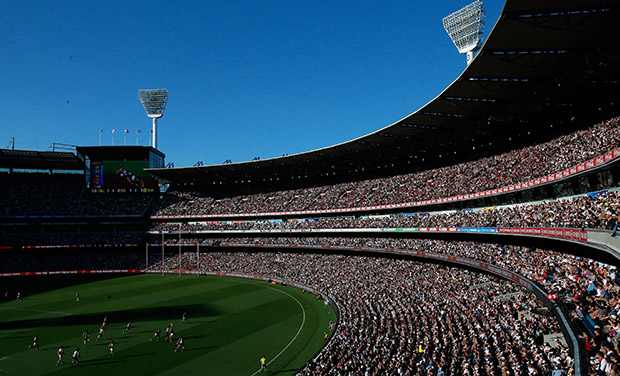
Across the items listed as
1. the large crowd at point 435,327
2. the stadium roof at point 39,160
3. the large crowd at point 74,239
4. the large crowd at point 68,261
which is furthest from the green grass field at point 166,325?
the stadium roof at point 39,160

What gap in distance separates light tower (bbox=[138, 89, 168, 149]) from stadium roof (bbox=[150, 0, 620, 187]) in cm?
4678

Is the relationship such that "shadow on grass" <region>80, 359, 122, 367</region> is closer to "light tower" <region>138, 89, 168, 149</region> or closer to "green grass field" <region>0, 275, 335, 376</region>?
"green grass field" <region>0, 275, 335, 376</region>

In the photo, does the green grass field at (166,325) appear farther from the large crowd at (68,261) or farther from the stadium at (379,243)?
the large crowd at (68,261)

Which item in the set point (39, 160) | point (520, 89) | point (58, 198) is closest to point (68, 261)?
point (58, 198)

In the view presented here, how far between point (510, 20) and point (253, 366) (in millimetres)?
23911

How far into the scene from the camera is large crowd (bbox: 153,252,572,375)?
17078mm

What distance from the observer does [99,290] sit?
50.2m

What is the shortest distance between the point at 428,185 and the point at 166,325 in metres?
33.6

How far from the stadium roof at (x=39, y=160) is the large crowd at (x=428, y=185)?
19471 millimetres

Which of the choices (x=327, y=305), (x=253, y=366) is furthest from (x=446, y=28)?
(x=253, y=366)

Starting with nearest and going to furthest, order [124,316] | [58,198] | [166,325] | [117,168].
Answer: [166,325] < [124,316] < [58,198] < [117,168]

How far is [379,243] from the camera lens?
50.5 meters

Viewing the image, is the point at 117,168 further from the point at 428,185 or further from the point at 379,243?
the point at 428,185

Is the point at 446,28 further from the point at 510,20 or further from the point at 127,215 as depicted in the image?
the point at 127,215
